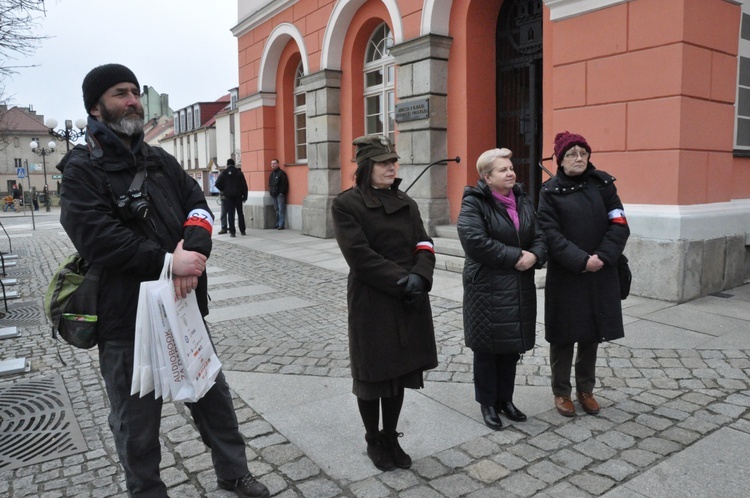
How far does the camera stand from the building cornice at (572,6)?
23.5 ft

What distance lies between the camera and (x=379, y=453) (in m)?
3.19

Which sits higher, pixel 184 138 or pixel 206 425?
pixel 184 138

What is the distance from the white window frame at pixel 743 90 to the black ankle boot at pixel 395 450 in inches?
264

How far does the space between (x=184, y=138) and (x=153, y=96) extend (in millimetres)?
20787

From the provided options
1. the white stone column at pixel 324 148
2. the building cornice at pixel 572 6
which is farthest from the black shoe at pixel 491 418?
the white stone column at pixel 324 148

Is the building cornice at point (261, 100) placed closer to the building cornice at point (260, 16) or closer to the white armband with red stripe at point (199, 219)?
the building cornice at point (260, 16)

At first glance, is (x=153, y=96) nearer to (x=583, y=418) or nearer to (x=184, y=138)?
(x=184, y=138)

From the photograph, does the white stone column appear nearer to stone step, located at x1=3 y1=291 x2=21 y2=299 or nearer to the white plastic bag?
stone step, located at x1=3 y1=291 x2=21 y2=299

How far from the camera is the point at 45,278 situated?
31.2 feet

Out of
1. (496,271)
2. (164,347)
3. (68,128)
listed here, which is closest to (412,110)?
(496,271)

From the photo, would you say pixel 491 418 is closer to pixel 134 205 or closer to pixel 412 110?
pixel 134 205

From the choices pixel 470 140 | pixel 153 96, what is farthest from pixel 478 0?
pixel 153 96

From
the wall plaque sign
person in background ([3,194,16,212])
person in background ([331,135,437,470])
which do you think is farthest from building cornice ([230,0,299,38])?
person in background ([3,194,16,212])

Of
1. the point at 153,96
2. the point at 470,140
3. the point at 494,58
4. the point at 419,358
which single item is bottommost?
the point at 419,358
